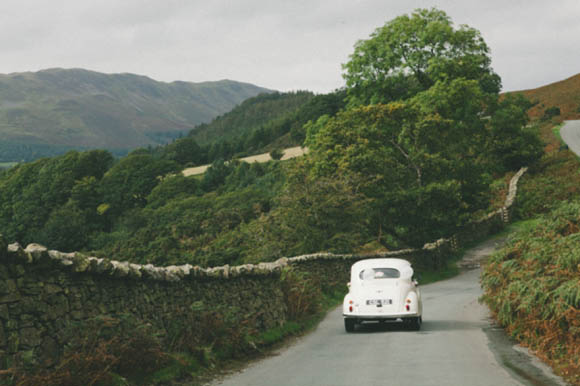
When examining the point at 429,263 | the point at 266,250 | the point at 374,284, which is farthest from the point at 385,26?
the point at 374,284

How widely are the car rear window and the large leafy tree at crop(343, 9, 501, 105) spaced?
34763 mm

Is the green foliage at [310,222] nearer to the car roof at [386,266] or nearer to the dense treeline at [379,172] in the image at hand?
the dense treeline at [379,172]

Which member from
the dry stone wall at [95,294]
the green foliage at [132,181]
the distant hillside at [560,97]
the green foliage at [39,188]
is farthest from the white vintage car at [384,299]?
the green foliage at [132,181]

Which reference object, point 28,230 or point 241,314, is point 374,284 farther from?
point 28,230

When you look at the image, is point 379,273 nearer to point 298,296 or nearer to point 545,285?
point 298,296

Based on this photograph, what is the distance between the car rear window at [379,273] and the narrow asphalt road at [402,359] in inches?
55.2

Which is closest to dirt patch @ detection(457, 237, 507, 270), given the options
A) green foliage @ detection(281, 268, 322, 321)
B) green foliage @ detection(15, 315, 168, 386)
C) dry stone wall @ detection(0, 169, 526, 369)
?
green foliage @ detection(281, 268, 322, 321)

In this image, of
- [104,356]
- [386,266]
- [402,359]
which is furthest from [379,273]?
[104,356]

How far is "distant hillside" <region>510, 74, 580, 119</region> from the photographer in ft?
287

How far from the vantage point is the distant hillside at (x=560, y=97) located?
287 feet

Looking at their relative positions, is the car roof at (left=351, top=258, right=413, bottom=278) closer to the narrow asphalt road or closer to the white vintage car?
the white vintage car

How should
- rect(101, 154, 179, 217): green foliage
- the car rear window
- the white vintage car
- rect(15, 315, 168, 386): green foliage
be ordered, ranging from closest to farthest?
rect(15, 315, 168, 386): green foliage
the white vintage car
the car rear window
rect(101, 154, 179, 217): green foliage

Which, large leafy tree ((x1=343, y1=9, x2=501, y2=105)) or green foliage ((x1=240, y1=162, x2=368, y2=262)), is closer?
green foliage ((x1=240, y1=162, x2=368, y2=262))

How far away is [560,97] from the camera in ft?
313
